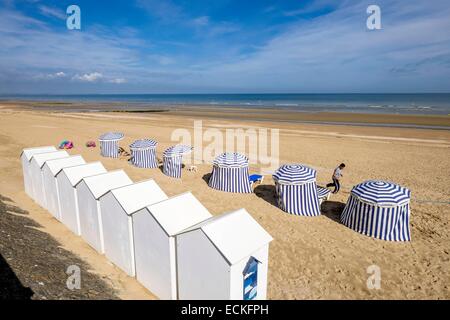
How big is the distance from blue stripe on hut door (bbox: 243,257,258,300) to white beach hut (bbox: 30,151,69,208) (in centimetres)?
753

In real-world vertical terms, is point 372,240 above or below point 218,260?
below

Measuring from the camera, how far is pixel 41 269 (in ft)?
18.0

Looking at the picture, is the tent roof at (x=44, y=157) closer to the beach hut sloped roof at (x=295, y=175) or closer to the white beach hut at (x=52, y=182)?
the white beach hut at (x=52, y=182)

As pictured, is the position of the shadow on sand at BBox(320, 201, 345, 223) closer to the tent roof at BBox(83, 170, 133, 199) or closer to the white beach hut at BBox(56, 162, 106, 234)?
the tent roof at BBox(83, 170, 133, 199)

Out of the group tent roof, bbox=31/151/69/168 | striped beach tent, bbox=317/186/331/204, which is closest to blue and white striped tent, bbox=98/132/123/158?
tent roof, bbox=31/151/69/168

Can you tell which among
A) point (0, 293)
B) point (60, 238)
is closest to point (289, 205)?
point (60, 238)

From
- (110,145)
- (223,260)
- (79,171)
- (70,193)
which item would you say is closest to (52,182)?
(79,171)

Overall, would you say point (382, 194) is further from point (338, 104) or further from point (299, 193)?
point (338, 104)

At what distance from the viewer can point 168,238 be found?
4785 millimetres

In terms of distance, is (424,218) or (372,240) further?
(424,218)

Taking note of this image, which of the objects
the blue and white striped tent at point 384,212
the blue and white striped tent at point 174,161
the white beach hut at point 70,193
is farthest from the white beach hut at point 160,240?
the blue and white striped tent at point 174,161

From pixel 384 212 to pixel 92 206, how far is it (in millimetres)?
7435

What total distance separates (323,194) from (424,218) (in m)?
3.11
